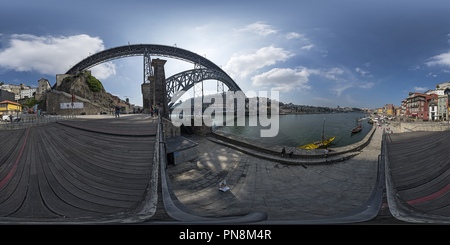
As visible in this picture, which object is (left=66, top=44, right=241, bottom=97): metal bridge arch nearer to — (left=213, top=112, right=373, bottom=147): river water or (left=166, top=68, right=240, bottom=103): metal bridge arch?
(left=166, top=68, right=240, bottom=103): metal bridge arch

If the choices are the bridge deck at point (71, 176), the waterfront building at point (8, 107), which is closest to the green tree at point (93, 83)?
the waterfront building at point (8, 107)

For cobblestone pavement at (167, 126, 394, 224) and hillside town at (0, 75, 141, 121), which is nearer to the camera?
cobblestone pavement at (167, 126, 394, 224)

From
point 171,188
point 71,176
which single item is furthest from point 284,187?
point 71,176

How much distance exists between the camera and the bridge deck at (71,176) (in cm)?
112

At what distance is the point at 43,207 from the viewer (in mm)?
1132

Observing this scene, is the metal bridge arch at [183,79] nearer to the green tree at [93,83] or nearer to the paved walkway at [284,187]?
the green tree at [93,83]

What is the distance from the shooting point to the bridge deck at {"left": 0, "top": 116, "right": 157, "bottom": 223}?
1.12 metres

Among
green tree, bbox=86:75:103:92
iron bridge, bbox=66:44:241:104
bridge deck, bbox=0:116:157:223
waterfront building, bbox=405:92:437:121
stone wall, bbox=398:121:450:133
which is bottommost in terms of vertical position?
bridge deck, bbox=0:116:157:223

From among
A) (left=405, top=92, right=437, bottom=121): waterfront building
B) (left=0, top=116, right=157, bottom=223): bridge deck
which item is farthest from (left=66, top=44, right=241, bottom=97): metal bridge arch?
(left=405, top=92, right=437, bottom=121): waterfront building

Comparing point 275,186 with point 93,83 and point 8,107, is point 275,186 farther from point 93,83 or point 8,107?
point 93,83

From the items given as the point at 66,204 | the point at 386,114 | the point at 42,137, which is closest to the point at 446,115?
the point at 386,114

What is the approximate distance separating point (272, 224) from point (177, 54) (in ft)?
47.4
